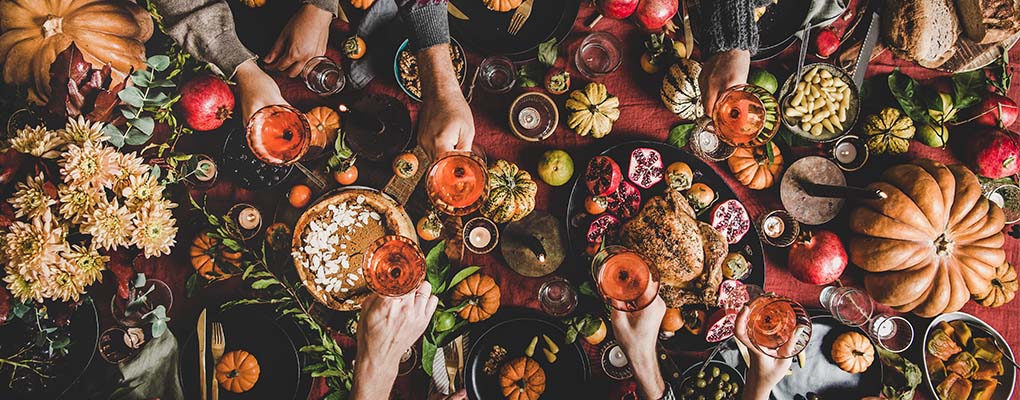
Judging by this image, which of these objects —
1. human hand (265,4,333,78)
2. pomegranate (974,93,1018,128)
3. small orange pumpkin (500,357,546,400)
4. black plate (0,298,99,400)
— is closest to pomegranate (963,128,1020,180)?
pomegranate (974,93,1018,128)

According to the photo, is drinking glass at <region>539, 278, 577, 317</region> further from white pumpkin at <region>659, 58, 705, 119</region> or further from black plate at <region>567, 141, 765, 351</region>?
white pumpkin at <region>659, 58, 705, 119</region>

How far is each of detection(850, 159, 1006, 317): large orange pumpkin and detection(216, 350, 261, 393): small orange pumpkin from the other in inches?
69.4

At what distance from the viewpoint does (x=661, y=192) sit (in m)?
1.49

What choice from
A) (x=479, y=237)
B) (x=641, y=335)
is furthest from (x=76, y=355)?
(x=641, y=335)

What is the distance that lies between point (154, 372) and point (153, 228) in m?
0.43

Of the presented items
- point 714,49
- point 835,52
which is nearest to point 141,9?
point 714,49

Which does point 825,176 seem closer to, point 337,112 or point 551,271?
point 551,271

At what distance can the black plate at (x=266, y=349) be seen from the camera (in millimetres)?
1414

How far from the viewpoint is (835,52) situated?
1599mm

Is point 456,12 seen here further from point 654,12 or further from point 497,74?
point 654,12

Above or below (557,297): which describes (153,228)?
above

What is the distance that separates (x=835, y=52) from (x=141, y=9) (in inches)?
81.0

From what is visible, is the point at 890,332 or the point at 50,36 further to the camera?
the point at 890,332

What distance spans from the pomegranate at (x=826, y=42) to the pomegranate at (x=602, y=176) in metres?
0.74
